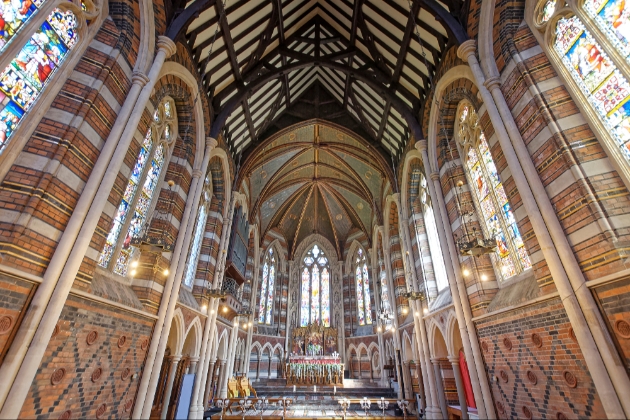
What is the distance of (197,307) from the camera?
10.5 metres

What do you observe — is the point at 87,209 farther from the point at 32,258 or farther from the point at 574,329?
the point at 574,329

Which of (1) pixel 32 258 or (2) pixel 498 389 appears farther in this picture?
(2) pixel 498 389

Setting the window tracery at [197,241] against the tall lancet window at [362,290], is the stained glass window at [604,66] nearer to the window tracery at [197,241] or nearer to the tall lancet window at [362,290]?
the window tracery at [197,241]

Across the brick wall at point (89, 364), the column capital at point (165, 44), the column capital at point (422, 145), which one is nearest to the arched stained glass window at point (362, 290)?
the column capital at point (422, 145)

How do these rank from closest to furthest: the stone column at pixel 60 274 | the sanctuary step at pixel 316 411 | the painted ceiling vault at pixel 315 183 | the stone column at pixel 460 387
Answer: the stone column at pixel 60 274 < the stone column at pixel 460 387 < the sanctuary step at pixel 316 411 < the painted ceiling vault at pixel 315 183

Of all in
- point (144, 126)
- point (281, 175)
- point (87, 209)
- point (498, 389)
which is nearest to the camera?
point (87, 209)

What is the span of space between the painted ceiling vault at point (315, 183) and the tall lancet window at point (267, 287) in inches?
76.5

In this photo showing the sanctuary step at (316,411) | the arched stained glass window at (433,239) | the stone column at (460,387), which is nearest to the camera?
the stone column at (460,387)

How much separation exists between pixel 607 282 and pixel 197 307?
10.9 m

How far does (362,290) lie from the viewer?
74.6 feet

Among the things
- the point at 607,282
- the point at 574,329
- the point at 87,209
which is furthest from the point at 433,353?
the point at 87,209

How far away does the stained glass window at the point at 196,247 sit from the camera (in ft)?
35.2

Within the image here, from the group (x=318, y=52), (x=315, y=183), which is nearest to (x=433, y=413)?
(x=318, y=52)

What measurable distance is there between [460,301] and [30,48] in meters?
10.9
